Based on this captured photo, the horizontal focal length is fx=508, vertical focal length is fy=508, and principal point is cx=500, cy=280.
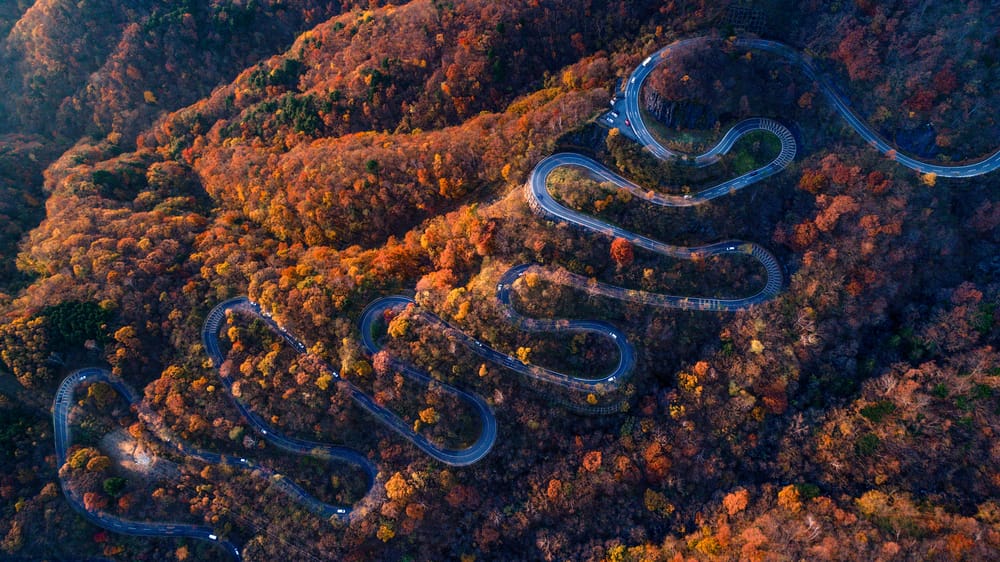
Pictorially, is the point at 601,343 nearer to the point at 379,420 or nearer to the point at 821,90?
the point at 379,420

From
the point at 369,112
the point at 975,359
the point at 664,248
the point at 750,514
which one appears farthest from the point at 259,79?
the point at 975,359

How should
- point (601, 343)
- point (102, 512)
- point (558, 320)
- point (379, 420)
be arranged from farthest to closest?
1. point (379, 420)
2. point (601, 343)
3. point (558, 320)
4. point (102, 512)

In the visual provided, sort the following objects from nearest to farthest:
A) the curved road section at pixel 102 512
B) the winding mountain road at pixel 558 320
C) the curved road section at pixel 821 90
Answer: the curved road section at pixel 102 512
the curved road section at pixel 821 90
the winding mountain road at pixel 558 320

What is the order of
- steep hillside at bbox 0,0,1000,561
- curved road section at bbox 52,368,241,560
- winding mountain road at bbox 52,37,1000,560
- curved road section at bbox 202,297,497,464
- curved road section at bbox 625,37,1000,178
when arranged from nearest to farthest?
steep hillside at bbox 0,0,1000,561 → curved road section at bbox 52,368,241,560 → curved road section at bbox 625,37,1000,178 → winding mountain road at bbox 52,37,1000,560 → curved road section at bbox 202,297,497,464

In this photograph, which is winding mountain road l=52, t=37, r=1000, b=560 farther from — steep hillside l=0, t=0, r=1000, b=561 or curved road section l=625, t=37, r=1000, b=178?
steep hillside l=0, t=0, r=1000, b=561

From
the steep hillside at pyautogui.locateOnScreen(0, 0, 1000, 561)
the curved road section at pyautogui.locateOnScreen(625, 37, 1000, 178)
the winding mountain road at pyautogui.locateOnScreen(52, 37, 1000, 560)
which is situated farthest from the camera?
the winding mountain road at pyautogui.locateOnScreen(52, 37, 1000, 560)

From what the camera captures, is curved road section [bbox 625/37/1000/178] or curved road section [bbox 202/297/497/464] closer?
curved road section [bbox 625/37/1000/178]

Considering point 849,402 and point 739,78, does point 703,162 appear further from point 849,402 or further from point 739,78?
point 849,402

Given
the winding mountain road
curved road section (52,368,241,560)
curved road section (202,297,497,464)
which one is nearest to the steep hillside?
curved road section (202,297,497,464)

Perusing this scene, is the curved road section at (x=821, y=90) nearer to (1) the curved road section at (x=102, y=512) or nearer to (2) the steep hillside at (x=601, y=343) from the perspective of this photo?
(2) the steep hillside at (x=601, y=343)

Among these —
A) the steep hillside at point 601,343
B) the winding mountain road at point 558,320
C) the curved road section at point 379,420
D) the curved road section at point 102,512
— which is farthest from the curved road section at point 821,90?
the curved road section at point 102,512

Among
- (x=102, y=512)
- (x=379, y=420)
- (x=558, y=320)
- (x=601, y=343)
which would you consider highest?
(x=558, y=320)

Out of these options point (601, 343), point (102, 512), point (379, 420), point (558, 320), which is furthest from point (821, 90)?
point (102, 512)
